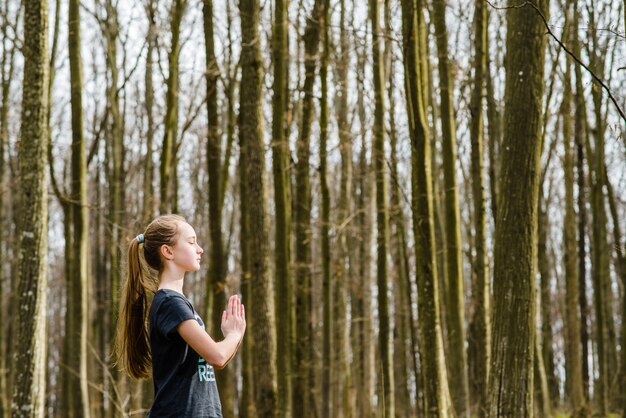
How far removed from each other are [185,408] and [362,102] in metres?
17.9

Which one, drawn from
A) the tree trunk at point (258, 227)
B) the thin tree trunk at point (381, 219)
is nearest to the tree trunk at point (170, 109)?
the tree trunk at point (258, 227)

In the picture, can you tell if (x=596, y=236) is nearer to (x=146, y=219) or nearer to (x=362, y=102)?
(x=362, y=102)

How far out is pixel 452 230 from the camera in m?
11.3

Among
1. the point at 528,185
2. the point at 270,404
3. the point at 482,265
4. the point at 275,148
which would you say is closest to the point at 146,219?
the point at 275,148

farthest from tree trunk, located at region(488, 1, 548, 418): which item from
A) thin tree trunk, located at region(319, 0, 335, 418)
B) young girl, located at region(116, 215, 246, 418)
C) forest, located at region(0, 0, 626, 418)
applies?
thin tree trunk, located at region(319, 0, 335, 418)

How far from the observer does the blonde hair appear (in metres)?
4.00

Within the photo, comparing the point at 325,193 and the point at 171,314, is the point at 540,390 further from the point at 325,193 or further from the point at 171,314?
the point at 171,314

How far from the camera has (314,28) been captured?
14.0 metres

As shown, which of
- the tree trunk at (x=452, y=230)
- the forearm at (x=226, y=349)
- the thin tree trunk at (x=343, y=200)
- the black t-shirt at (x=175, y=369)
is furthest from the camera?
the thin tree trunk at (x=343, y=200)

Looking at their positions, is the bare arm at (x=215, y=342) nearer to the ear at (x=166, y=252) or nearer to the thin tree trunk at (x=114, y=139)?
the ear at (x=166, y=252)

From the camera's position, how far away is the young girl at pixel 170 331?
365 cm

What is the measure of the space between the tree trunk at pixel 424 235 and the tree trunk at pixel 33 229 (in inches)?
151

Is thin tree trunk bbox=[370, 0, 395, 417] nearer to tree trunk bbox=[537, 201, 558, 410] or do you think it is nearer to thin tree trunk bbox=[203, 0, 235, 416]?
thin tree trunk bbox=[203, 0, 235, 416]

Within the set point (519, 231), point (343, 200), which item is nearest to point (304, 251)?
point (343, 200)
